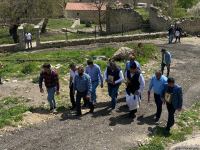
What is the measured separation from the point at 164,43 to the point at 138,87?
1698cm

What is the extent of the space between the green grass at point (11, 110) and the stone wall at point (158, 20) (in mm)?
22538

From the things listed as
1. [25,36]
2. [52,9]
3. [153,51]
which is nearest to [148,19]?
[52,9]

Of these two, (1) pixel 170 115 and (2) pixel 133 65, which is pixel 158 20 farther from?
(1) pixel 170 115

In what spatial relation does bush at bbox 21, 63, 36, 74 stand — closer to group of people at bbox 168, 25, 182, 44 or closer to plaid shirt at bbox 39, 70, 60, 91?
plaid shirt at bbox 39, 70, 60, 91

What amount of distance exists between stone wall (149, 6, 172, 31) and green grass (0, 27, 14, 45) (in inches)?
440

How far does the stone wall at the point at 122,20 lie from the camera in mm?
41237

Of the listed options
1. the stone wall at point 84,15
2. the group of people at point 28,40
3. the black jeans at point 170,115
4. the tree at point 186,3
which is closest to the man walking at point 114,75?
the black jeans at point 170,115

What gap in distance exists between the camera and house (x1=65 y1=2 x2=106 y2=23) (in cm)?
6024

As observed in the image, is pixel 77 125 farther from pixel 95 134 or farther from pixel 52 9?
pixel 52 9

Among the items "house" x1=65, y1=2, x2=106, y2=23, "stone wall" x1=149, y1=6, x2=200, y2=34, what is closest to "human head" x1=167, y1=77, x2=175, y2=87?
"stone wall" x1=149, y1=6, x2=200, y2=34

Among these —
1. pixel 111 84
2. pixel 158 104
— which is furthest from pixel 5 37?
pixel 158 104

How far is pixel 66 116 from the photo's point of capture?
1467 centimetres

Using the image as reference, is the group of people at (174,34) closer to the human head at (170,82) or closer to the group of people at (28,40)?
the group of people at (28,40)

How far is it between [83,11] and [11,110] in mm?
50775
